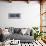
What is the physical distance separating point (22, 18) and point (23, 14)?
14 cm

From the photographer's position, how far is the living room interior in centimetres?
373

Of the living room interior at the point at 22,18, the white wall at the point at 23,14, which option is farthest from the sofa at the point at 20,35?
the white wall at the point at 23,14

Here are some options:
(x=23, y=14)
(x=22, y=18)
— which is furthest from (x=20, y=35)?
(x=23, y=14)

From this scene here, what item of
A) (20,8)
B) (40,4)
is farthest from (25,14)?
(40,4)

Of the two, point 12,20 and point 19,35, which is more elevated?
point 12,20

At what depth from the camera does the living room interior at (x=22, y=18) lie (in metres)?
3.73

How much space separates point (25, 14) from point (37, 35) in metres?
0.79

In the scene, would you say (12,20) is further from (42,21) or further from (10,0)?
(42,21)

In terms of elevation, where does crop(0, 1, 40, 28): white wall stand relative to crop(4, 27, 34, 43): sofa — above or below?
above

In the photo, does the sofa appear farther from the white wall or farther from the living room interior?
the white wall

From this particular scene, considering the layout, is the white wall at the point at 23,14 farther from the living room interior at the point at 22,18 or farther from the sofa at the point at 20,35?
the sofa at the point at 20,35

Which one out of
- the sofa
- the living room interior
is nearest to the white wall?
the living room interior

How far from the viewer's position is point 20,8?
12.4 feet

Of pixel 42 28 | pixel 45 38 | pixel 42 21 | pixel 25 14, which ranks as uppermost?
pixel 25 14
